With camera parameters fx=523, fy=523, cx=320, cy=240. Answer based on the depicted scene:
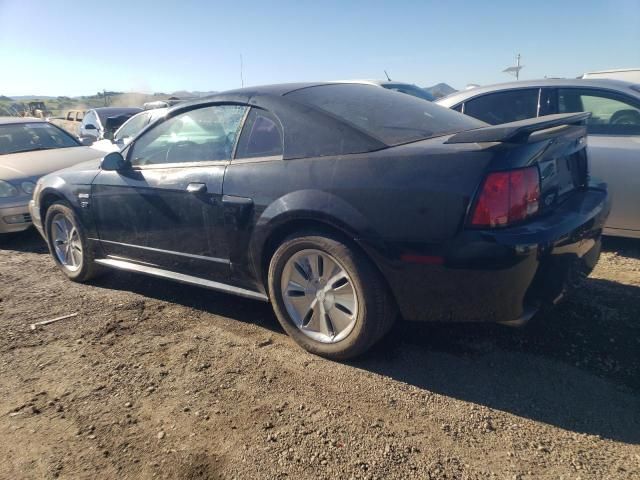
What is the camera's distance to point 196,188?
3.42 m

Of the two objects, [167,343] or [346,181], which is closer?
[346,181]

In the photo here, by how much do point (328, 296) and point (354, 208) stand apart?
56 centimetres

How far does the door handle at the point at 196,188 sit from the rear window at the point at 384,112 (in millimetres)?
803

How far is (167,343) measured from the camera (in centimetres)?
341

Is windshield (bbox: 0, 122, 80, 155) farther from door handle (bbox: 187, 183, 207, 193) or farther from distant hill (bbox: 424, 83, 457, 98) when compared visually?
distant hill (bbox: 424, 83, 457, 98)

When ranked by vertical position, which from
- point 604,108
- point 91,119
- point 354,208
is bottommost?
point 354,208

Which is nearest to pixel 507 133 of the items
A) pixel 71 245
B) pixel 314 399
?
pixel 314 399

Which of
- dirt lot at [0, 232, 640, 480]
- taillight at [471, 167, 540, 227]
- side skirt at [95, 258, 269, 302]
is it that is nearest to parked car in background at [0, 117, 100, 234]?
side skirt at [95, 258, 269, 302]

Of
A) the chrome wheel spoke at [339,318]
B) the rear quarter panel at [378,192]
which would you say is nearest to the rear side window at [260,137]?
the rear quarter panel at [378,192]

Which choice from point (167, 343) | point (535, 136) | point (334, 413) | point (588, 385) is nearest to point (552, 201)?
point (535, 136)

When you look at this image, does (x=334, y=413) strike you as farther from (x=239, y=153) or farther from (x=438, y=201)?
(x=239, y=153)

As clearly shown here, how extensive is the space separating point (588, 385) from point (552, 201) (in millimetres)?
968

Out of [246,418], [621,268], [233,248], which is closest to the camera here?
[246,418]

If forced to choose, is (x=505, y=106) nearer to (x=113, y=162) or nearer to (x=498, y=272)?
(x=498, y=272)
